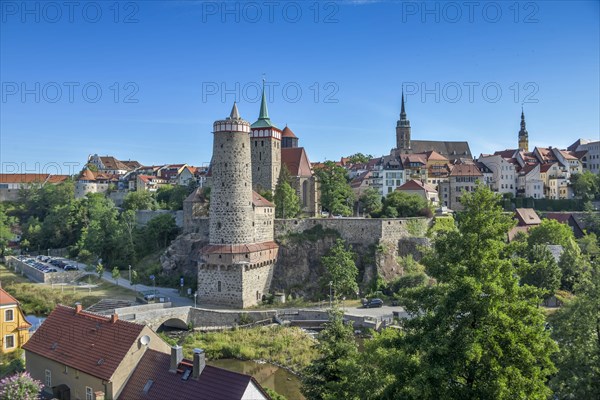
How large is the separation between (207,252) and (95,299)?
1153 cm

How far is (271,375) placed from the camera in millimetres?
31438

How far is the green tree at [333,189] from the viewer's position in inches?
2377

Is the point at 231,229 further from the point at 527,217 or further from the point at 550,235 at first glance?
the point at 527,217

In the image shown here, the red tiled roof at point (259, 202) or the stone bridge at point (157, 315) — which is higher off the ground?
the red tiled roof at point (259, 202)

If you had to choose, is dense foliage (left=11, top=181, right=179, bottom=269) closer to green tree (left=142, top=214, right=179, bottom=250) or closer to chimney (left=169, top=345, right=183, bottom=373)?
green tree (left=142, top=214, right=179, bottom=250)

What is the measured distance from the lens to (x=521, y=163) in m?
82.4

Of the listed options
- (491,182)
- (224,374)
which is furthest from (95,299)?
(491,182)

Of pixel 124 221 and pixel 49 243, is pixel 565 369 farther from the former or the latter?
pixel 49 243

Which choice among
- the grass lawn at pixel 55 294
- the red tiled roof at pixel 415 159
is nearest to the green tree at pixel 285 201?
the grass lawn at pixel 55 294

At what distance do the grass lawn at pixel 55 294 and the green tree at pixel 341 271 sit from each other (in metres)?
17.8

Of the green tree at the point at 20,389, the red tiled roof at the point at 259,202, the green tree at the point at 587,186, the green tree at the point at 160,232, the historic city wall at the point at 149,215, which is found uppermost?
the green tree at the point at 587,186

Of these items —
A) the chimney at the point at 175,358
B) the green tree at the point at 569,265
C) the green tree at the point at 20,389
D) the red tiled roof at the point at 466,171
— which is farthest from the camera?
the red tiled roof at the point at 466,171

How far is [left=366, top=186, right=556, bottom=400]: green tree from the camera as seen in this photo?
13.4m

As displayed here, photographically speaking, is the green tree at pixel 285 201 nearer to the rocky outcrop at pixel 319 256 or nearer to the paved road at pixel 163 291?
the rocky outcrop at pixel 319 256
